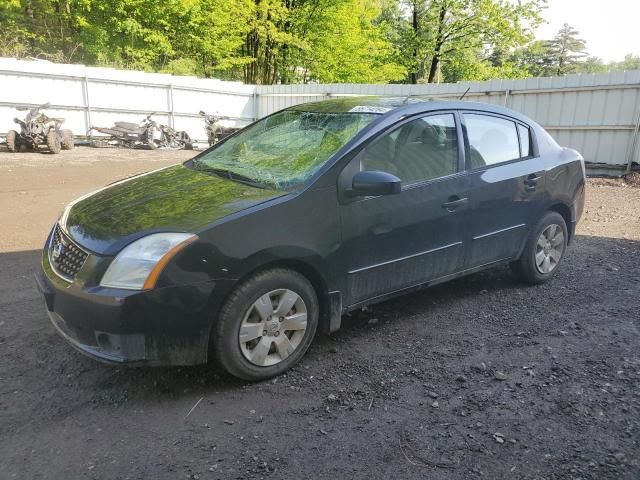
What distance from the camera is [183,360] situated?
2885 mm

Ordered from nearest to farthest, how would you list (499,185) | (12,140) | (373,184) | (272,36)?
(373,184) < (499,185) < (12,140) < (272,36)

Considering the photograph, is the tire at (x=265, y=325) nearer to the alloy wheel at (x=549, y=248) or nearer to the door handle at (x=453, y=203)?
the door handle at (x=453, y=203)

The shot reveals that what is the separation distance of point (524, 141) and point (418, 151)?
1.42 meters

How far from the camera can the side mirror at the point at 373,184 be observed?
3.29 m

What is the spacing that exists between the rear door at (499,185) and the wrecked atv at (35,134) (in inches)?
505

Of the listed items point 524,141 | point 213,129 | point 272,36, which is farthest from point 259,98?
point 524,141

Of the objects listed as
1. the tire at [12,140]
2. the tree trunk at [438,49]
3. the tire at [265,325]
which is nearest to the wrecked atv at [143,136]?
the tire at [12,140]

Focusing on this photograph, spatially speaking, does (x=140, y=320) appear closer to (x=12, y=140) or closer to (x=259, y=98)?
(x=12, y=140)

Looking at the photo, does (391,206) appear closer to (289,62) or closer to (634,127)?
(634,127)

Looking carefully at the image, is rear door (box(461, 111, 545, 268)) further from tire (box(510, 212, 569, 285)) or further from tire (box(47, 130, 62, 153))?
tire (box(47, 130, 62, 153))

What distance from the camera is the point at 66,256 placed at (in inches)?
119

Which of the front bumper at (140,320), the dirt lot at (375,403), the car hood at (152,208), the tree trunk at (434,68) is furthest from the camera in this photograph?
the tree trunk at (434,68)

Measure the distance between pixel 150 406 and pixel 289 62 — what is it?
27.6 metres

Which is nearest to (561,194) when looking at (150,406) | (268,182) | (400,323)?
(400,323)
